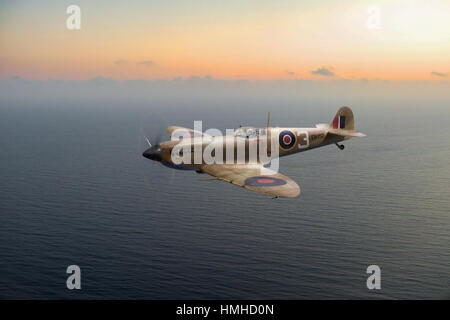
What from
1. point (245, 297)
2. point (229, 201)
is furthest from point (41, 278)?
point (229, 201)

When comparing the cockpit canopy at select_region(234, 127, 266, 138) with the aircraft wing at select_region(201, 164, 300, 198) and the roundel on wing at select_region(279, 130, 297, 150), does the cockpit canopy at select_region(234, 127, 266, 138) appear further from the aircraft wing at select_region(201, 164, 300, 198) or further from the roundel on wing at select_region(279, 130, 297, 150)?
the roundel on wing at select_region(279, 130, 297, 150)

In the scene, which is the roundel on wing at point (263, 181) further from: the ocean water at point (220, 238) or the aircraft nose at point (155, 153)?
the ocean water at point (220, 238)

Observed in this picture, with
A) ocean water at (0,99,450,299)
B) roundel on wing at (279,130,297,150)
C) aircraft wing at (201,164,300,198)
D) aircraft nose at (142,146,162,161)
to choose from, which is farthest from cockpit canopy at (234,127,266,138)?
ocean water at (0,99,450,299)

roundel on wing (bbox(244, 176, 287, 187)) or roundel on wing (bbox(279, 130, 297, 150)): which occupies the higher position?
roundel on wing (bbox(279, 130, 297, 150))

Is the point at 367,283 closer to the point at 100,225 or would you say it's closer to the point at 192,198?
the point at 192,198

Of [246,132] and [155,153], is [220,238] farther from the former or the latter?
[155,153]

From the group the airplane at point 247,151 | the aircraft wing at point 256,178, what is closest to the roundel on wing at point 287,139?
the airplane at point 247,151
